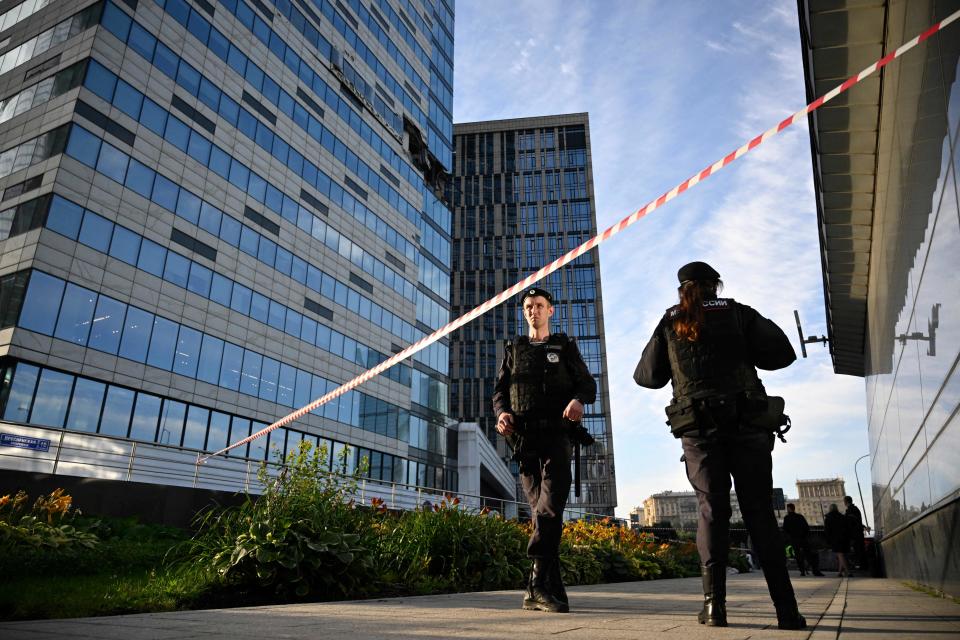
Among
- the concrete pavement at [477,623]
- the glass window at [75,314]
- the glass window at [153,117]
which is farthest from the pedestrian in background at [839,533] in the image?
the glass window at [153,117]

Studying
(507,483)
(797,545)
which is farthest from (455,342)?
(797,545)

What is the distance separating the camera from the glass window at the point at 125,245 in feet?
73.6

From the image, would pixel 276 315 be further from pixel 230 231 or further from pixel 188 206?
pixel 188 206

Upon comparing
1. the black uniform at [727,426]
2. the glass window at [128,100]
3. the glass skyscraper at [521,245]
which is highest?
the glass skyscraper at [521,245]

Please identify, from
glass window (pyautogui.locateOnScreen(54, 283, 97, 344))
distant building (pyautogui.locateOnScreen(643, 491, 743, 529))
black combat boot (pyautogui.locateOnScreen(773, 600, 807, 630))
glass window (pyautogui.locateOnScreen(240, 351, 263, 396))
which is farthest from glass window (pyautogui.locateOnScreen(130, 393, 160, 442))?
distant building (pyautogui.locateOnScreen(643, 491, 743, 529))

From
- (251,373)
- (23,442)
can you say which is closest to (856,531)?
(23,442)

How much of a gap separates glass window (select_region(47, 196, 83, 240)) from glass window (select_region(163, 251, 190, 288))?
3.69 meters

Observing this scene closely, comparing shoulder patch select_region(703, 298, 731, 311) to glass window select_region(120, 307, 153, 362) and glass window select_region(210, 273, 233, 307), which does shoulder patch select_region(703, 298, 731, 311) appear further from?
glass window select_region(210, 273, 233, 307)

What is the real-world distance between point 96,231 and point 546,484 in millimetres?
23241

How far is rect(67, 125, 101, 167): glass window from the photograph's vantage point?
21413 mm

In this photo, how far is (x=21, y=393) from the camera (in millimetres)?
19234

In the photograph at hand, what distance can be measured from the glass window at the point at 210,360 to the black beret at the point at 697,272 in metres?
25.2

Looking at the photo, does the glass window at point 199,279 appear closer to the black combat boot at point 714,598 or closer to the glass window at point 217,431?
the glass window at point 217,431

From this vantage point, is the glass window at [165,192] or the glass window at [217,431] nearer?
the glass window at [165,192]
